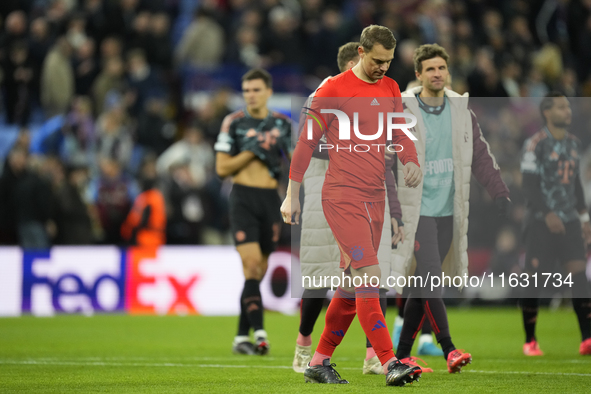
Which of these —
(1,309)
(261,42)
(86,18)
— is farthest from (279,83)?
(1,309)

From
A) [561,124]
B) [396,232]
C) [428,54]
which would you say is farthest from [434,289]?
[561,124]

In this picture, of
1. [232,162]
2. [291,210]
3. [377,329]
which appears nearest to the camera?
[377,329]

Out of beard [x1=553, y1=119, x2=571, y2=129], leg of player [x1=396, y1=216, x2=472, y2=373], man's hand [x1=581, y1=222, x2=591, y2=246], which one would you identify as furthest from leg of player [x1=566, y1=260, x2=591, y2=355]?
leg of player [x1=396, y1=216, x2=472, y2=373]

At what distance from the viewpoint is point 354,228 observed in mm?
5777

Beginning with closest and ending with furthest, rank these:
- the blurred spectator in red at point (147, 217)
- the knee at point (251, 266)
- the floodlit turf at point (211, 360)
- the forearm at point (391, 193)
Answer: the floodlit turf at point (211, 360) < the forearm at point (391, 193) < the knee at point (251, 266) < the blurred spectator in red at point (147, 217)

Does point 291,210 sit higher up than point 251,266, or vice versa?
point 291,210

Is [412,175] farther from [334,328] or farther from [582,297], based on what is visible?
[582,297]

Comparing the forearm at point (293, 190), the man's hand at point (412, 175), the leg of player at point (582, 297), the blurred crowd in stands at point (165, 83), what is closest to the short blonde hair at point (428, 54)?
the man's hand at point (412, 175)

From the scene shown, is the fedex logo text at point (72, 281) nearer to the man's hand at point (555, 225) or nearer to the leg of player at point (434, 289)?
the man's hand at point (555, 225)

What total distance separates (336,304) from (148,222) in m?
9.16

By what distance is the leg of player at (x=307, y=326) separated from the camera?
6.93m

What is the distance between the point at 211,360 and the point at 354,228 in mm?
2746

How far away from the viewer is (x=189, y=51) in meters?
17.9

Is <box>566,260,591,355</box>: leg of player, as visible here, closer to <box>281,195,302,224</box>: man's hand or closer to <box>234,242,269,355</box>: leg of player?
<box>234,242,269,355</box>: leg of player
